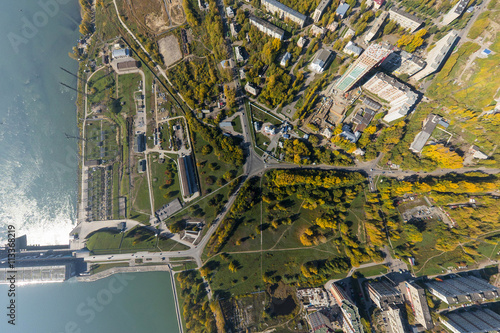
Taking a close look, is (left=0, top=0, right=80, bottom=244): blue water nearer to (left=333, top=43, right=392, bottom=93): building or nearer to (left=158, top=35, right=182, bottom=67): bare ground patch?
(left=158, top=35, right=182, bottom=67): bare ground patch

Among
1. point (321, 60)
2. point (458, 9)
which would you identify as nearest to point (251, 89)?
point (321, 60)

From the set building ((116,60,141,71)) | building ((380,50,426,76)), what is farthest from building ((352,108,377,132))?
building ((116,60,141,71))

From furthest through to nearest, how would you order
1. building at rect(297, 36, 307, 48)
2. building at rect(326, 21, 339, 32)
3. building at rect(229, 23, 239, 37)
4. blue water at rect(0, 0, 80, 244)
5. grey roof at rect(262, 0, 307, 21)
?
blue water at rect(0, 0, 80, 244), building at rect(229, 23, 239, 37), building at rect(326, 21, 339, 32), building at rect(297, 36, 307, 48), grey roof at rect(262, 0, 307, 21)

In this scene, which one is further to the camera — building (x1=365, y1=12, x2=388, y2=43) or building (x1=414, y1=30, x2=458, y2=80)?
building (x1=365, y1=12, x2=388, y2=43)

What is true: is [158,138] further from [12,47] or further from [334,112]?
[12,47]

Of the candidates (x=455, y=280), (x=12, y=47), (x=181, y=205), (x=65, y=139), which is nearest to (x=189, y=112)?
(x=181, y=205)

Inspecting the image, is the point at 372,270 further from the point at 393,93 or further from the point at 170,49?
the point at 170,49

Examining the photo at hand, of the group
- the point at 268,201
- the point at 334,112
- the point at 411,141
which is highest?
the point at 334,112
